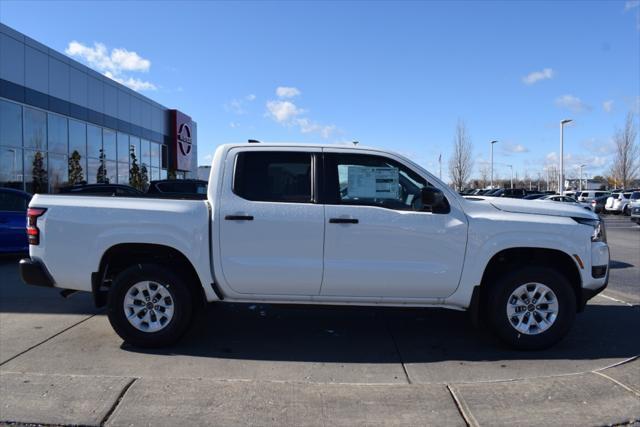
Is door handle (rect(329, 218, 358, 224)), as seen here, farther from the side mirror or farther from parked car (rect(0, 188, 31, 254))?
parked car (rect(0, 188, 31, 254))

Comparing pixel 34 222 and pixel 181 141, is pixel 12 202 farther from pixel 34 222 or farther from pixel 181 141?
pixel 181 141

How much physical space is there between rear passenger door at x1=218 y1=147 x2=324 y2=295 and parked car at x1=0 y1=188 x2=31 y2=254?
697 centimetres

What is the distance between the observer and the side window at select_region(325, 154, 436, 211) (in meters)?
5.01

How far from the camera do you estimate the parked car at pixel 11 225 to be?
9922 millimetres

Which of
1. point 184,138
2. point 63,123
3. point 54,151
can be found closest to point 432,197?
point 54,151

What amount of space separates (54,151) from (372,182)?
776 inches

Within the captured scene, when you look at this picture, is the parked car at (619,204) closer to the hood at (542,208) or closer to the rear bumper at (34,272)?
the hood at (542,208)

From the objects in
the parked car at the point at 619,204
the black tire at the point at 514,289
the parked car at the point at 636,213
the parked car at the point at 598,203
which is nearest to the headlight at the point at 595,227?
the black tire at the point at 514,289

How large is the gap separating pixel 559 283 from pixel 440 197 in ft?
4.69

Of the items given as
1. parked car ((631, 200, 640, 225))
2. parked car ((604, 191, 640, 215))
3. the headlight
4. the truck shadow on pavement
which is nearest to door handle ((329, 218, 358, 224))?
the truck shadow on pavement

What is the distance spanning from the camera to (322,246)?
16.1 feet

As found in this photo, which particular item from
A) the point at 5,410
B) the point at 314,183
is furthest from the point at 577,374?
the point at 5,410

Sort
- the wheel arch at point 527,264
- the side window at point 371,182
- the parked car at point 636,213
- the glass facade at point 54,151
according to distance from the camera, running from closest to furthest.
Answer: the side window at point 371,182
the wheel arch at point 527,264
the glass facade at point 54,151
the parked car at point 636,213

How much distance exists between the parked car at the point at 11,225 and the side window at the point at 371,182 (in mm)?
7692
